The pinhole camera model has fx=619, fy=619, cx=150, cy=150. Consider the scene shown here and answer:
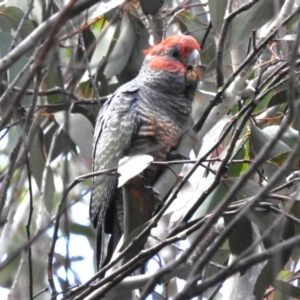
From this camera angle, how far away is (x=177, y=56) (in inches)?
102

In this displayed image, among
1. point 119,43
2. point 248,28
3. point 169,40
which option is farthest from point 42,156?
point 248,28

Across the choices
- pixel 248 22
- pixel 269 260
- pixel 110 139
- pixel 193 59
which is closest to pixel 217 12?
pixel 248 22

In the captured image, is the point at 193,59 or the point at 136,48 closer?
the point at 193,59

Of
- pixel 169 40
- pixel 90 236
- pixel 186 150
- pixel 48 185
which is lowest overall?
pixel 90 236

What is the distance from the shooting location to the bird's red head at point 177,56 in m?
2.50

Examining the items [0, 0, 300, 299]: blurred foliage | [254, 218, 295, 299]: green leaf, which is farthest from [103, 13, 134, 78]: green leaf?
[254, 218, 295, 299]: green leaf

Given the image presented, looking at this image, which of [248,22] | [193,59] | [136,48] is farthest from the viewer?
[136,48]

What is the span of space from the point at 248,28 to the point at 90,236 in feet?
4.30

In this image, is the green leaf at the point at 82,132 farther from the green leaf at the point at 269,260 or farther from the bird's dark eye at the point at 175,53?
the green leaf at the point at 269,260

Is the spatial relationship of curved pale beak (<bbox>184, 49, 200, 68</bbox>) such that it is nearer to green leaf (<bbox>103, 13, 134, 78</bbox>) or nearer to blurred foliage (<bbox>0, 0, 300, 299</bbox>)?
blurred foliage (<bbox>0, 0, 300, 299</bbox>)

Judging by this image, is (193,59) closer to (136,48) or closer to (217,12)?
(136,48)

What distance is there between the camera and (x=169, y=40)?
2.57 m

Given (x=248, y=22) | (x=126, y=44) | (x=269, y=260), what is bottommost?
(x=269, y=260)

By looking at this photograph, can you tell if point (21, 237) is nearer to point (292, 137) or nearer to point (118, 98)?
point (118, 98)
